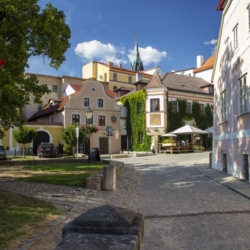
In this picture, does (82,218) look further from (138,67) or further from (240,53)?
(138,67)

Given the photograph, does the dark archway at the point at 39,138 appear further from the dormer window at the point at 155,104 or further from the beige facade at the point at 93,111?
the dormer window at the point at 155,104

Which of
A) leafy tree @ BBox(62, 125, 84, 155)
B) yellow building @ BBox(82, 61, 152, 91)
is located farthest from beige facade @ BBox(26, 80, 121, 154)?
yellow building @ BBox(82, 61, 152, 91)

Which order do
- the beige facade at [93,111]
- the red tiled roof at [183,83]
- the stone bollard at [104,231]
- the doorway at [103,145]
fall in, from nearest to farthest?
the stone bollard at [104,231] → the beige facade at [93,111] → the doorway at [103,145] → the red tiled roof at [183,83]

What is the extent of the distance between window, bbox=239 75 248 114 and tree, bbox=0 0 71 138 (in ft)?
25.7

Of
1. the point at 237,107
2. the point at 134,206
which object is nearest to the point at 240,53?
the point at 237,107

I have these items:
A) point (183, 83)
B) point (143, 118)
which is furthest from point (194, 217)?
point (183, 83)

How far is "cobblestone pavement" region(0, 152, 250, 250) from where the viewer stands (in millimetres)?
5164

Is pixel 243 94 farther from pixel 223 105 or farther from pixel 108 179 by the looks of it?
pixel 108 179

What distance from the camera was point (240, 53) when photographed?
1295cm

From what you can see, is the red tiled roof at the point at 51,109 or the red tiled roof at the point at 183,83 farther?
the red tiled roof at the point at 183,83

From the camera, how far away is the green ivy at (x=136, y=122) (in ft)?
132

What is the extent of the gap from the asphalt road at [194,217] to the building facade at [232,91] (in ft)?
9.47

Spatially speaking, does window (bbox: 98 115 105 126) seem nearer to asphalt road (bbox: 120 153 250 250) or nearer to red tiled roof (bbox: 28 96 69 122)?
red tiled roof (bbox: 28 96 69 122)

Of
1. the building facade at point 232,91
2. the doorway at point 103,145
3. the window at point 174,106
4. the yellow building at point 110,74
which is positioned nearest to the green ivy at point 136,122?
the doorway at point 103,145
